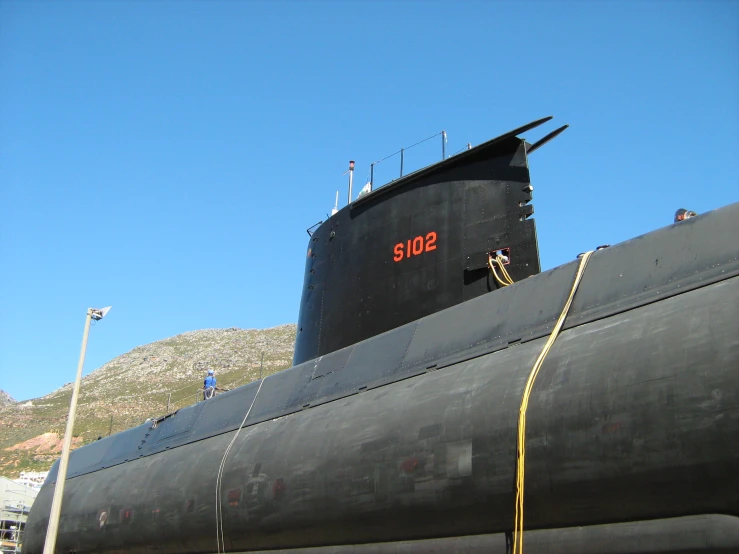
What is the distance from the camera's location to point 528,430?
5832 millimetres

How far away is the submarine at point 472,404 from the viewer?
4953 mm

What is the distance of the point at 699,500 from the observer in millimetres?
4625

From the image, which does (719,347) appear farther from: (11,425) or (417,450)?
(11,425)

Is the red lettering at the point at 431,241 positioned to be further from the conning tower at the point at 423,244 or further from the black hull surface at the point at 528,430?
the black hull surface at the point at 528,430

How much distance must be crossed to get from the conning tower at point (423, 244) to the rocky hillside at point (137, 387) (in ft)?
135

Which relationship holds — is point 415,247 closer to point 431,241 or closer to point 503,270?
point 431,241

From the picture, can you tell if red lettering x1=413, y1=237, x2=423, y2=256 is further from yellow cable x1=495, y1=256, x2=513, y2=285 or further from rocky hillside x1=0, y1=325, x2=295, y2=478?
rocky hillside x1=0, y1=325, x2=295, y2=478

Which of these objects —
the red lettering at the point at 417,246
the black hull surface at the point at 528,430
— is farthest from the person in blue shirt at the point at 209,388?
the red lettering at the point at 417,246

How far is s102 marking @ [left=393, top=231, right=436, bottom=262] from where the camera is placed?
30.2 ft

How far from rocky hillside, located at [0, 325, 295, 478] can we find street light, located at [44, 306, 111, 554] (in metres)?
37.3

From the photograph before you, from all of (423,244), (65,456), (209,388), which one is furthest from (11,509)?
(423,244)

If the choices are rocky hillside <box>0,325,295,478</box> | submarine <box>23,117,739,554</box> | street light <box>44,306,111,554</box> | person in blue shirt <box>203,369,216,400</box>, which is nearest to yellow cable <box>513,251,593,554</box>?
submarine <box>23,117,739,554</box>

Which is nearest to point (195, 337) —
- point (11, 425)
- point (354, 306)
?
point (11, 425)

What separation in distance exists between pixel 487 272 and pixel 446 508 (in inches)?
125
